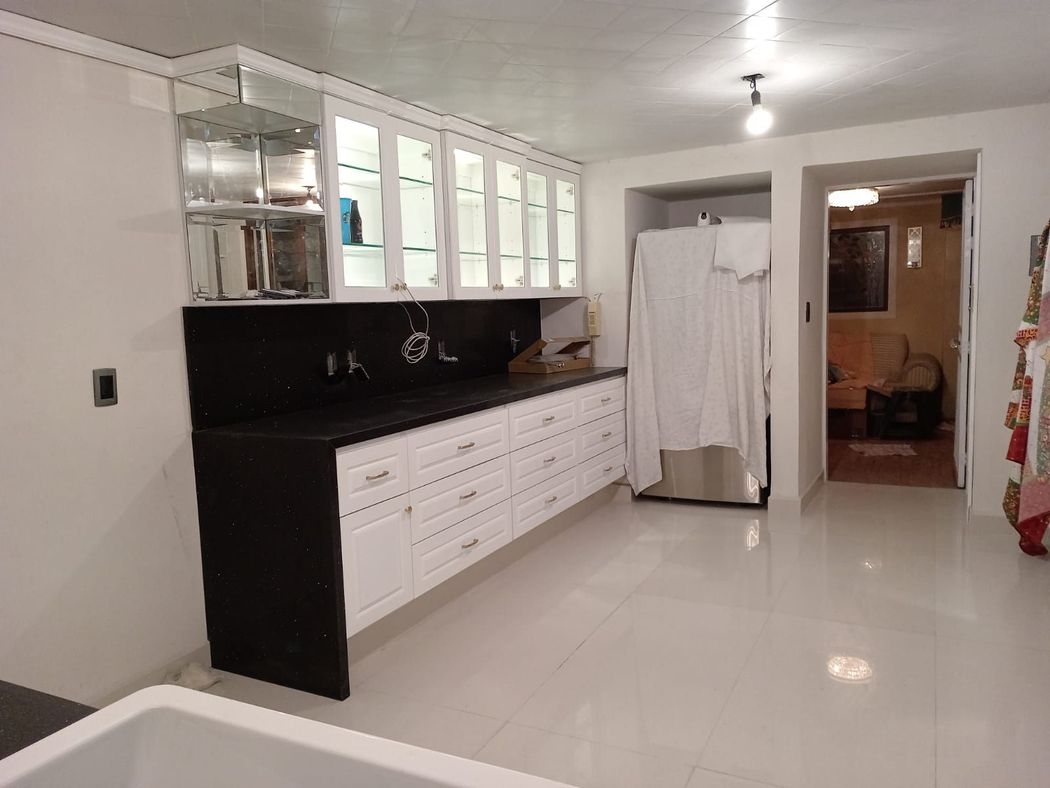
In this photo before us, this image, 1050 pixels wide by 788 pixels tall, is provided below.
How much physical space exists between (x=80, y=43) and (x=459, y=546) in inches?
92.2

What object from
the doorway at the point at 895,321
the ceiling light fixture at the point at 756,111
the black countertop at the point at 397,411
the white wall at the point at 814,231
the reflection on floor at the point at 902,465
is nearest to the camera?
the black countertop at the point at 397,411

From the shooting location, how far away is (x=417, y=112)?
3627 millimetres

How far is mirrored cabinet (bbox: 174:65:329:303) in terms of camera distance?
9.35ft

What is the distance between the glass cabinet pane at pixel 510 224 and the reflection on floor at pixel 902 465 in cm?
302

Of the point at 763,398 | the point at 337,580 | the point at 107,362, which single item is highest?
the point at 107,362

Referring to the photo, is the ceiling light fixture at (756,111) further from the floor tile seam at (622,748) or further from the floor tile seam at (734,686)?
the floor tile seam at (622,748)

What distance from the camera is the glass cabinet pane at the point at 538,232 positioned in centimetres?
469

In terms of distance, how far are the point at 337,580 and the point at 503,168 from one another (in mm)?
2583

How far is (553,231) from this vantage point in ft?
16.1

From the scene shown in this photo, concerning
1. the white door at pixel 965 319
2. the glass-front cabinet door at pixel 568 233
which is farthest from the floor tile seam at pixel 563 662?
the white door at pixel 965 319

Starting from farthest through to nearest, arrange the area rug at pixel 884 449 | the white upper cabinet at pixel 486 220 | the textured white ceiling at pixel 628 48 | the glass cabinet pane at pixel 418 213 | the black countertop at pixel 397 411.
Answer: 1. the area rug at pixel 884 449
2. the white upper cabinet at pixel 486 220
3. the glass cabinet pane at pixel 418 213
4. the black countertop at pixel 397 411
5. the textured white ceiling at pixel 628 48

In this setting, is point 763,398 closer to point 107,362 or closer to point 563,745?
point 563,745

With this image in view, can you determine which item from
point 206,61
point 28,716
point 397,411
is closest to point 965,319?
point 397,411

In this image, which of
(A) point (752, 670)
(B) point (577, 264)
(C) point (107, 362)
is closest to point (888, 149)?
(B) point (577, 264)
